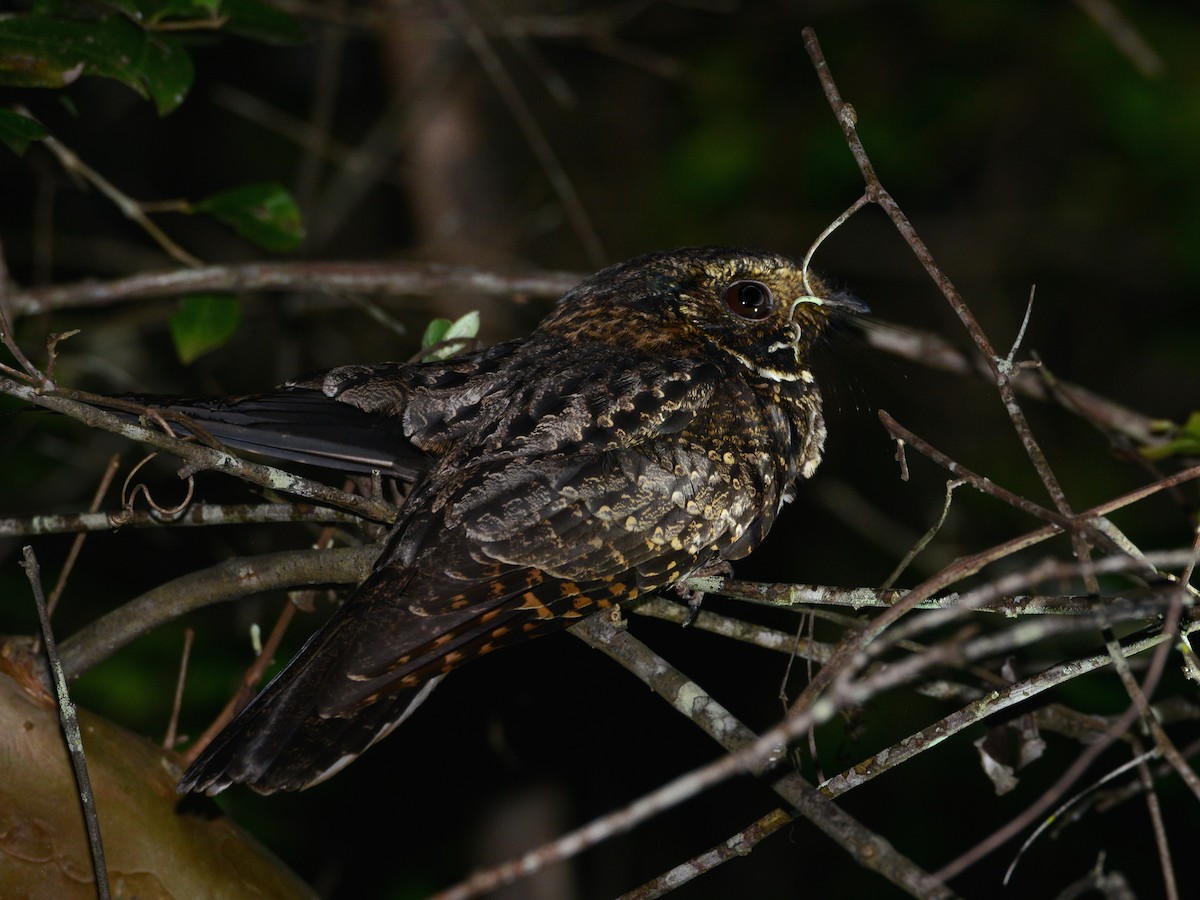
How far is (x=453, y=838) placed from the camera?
5258 mm

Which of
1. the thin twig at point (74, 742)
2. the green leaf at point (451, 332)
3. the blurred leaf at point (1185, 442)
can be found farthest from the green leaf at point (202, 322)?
the blurred leaf at point (1185, 442)

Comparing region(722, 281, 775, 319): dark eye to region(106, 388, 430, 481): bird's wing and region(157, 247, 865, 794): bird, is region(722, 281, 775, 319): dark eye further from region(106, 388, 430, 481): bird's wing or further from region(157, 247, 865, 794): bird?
region(106, 388, 430, 481): bird's wing

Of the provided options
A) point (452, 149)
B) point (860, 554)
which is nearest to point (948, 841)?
point (860, 554)

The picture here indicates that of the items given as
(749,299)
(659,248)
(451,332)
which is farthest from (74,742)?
(659,248)

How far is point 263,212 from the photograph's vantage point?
10.4 feet

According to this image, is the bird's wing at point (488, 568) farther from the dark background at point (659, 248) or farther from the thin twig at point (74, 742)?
the dark background at point (659, 248)

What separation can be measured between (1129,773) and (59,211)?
238 inches

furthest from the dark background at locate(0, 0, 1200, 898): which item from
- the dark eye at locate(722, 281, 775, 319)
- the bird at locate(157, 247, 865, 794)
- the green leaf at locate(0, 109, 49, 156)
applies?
the green leaf at locate(0, 109, 49, 156)

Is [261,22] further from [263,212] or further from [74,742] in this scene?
[74,742]

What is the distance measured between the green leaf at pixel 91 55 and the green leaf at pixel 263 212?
1.36 feet

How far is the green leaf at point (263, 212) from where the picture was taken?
3.18m

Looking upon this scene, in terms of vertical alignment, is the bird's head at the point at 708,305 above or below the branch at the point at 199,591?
above

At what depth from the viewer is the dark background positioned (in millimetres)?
4391

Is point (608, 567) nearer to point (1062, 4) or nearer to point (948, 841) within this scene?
point (948, 841)
